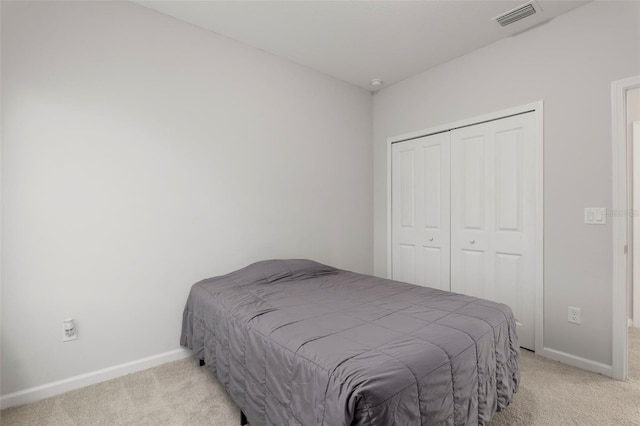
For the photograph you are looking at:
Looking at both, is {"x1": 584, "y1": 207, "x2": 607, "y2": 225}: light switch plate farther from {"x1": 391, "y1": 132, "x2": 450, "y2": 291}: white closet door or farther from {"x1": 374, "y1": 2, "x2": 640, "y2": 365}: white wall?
{"x1": 391, "y1": 132, "x2": 450, "y2": 291}: white closet door

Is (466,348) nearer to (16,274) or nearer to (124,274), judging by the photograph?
(124,274)

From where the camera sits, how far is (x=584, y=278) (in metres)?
2.22

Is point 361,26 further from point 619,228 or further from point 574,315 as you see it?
point 574,315

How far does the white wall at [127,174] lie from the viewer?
72.1 inches

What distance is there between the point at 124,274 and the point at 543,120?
130 inches

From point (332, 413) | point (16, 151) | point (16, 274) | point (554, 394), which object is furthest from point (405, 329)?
point (16, 151)

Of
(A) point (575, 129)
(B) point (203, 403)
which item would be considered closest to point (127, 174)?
(B) point (203, 403)

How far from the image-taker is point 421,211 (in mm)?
3293

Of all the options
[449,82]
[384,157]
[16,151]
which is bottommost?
[16,151]

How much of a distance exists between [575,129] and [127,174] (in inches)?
127

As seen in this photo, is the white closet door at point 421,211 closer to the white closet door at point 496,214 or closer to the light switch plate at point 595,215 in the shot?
the white closet door at point 496,214

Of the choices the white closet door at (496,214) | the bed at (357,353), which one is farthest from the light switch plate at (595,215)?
the bed at (357,353)

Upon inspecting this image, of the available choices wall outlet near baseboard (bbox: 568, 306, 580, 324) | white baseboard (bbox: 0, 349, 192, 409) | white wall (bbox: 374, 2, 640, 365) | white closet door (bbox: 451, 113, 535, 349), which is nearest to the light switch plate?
white wall (bbox: 374, 2, 640, 365)

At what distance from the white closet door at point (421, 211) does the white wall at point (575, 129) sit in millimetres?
682
